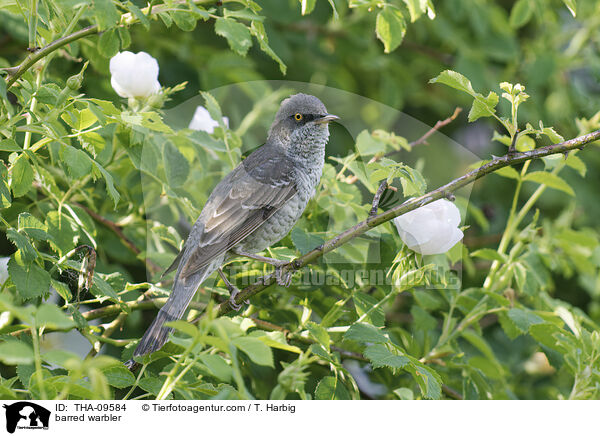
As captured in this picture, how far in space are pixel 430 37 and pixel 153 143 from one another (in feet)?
9.38

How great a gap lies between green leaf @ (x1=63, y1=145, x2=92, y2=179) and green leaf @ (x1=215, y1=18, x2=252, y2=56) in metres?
0.65

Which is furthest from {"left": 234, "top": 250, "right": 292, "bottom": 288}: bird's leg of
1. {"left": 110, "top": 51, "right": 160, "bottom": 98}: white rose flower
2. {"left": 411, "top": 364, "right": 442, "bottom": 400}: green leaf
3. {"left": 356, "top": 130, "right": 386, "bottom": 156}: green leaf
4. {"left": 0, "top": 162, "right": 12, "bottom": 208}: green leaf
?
{"left": 0, "top": 162, "right": 12, "bottom": 208}: green leaf

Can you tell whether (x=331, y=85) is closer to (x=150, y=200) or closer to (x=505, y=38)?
(x=505, y=38)

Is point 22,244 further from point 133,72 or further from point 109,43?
point 133,72

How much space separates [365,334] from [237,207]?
82 cm

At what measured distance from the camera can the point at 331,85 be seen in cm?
396

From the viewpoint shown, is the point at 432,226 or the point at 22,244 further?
the point at 432,226

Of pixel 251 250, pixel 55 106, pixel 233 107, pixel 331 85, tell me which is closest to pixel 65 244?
pixel 55 106

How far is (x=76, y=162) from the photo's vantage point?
1822mm

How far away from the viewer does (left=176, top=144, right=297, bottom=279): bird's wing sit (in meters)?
2.38

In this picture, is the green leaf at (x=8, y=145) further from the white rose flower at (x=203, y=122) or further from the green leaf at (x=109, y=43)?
the white rose flower at (x=203, y=122)

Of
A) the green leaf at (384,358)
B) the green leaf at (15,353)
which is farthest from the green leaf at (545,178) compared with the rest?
the green leaf at (15,353)

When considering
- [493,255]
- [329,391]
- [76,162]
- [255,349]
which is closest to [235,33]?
[76,162]

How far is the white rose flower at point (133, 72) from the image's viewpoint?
7.60 ft
